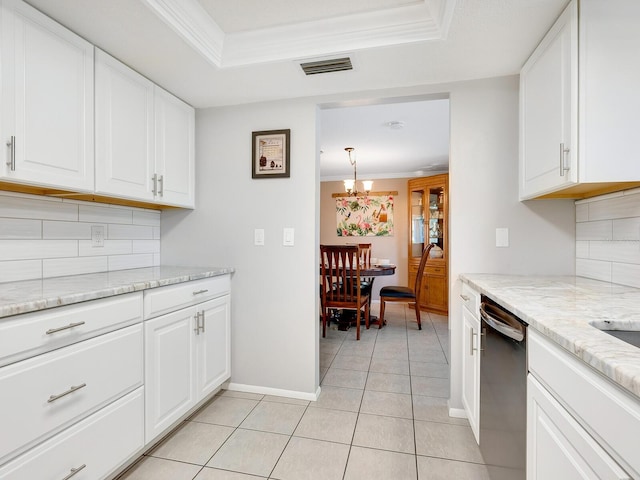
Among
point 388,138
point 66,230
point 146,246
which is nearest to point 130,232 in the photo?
point 146,246

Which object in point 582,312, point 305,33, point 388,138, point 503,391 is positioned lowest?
point 503,391

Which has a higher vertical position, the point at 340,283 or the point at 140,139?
the point at 140,139

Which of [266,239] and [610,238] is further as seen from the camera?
[266,239]

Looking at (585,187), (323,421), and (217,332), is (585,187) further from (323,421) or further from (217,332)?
(217,332)

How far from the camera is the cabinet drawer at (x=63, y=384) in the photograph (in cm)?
103

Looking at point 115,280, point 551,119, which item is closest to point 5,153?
point 115,280

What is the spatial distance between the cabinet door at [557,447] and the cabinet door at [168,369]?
1573mm

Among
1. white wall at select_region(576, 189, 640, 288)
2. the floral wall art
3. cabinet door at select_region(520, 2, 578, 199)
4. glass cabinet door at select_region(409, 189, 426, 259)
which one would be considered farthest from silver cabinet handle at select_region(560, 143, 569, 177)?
the floral wall art

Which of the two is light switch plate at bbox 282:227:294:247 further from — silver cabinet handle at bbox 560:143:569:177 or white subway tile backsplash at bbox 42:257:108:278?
silver cabinet handle at bbox 560:143:569:177

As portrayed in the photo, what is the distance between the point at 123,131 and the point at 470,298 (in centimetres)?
209

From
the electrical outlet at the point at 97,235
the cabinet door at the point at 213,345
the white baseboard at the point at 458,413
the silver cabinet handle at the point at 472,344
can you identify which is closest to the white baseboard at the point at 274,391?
the cabinet door at the point at 213,345

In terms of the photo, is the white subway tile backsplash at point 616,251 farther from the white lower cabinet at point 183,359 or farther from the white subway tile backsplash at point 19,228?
the white subway tile backsplash at point 19,228

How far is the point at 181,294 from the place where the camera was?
1842 millimetres

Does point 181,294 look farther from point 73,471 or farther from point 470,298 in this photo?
point 470,298
